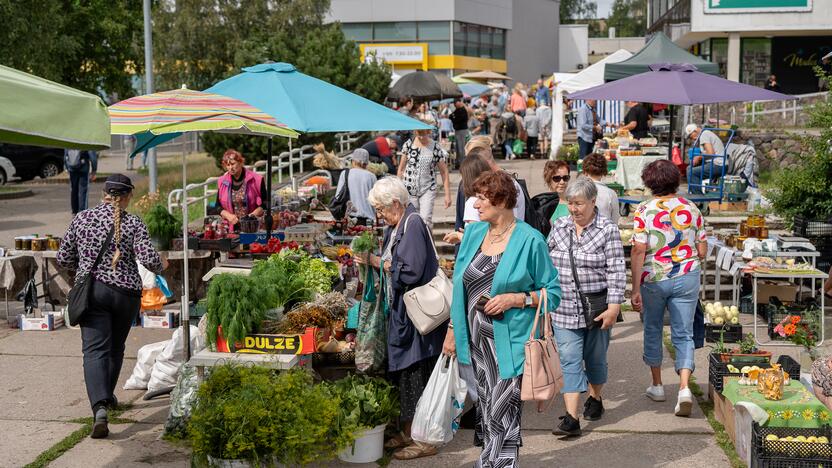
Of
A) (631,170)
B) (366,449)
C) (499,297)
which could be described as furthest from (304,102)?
(631,170)

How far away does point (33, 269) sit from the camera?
1057cm

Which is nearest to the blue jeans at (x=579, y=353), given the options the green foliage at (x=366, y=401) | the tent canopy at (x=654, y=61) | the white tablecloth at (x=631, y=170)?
the green foliage at (x=366, y=401)

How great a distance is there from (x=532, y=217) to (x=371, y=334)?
180cm

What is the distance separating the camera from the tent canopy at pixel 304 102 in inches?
369

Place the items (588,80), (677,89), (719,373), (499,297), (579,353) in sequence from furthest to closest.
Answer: (588,80) → (677,89) → (719,373) → (579,353) → (499,297)

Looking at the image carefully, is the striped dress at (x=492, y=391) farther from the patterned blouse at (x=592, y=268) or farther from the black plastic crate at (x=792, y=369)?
the black plastic crate at (x=792, y=369)

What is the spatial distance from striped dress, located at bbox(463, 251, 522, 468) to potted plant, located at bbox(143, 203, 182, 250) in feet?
18.0

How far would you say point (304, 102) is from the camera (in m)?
9.66

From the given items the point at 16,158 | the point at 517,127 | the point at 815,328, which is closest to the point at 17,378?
the point at 815,328

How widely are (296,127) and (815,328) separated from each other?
17.1 feet

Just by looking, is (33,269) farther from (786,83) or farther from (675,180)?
(786,83)

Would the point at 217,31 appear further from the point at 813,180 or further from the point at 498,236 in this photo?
the point at 498,236

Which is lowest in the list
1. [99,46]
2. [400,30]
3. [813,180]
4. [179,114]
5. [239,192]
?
[239,192]

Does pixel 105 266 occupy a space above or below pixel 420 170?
below
